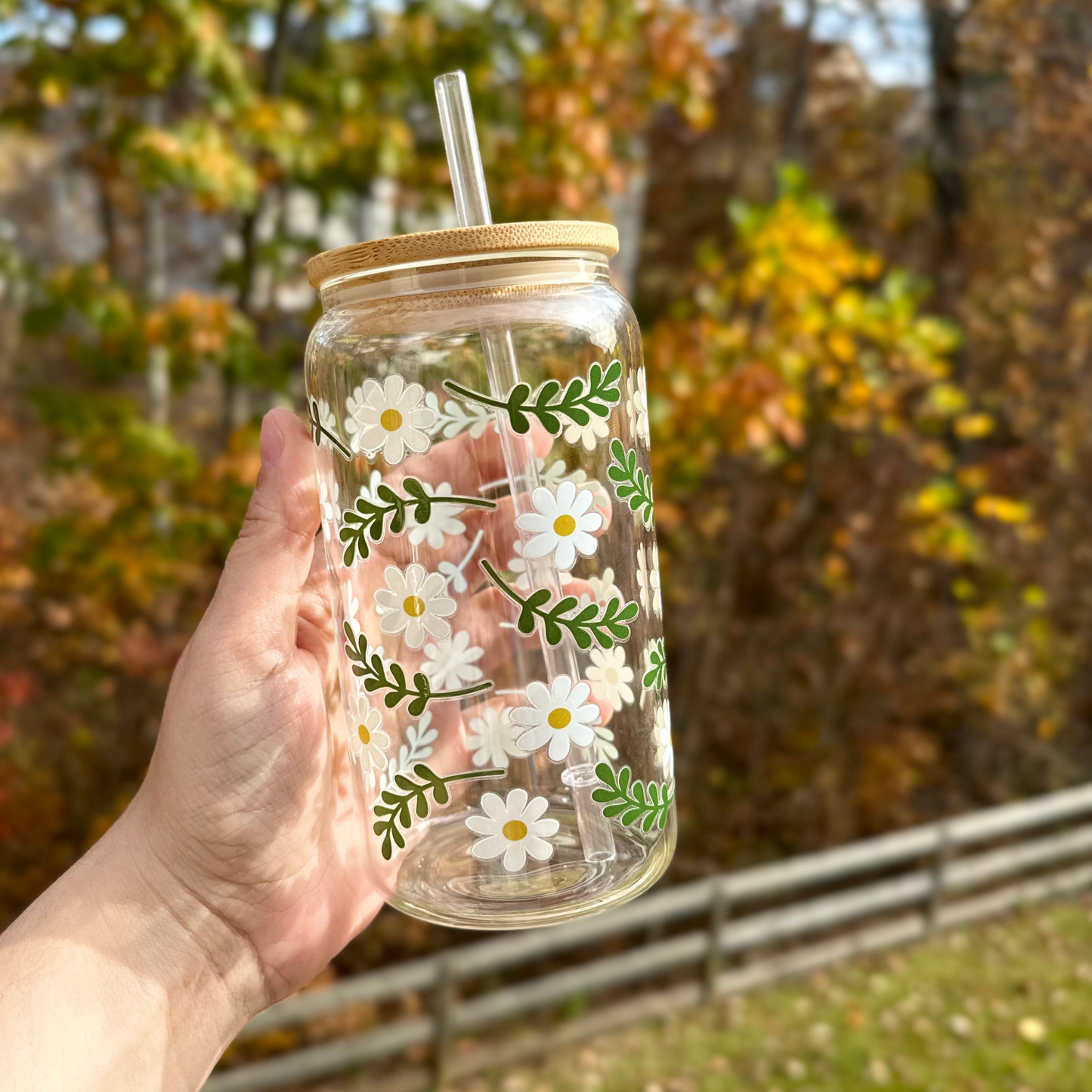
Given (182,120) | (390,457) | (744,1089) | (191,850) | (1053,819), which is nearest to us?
(390,457)

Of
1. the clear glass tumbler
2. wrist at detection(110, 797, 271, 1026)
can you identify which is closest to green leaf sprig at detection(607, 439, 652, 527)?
the clear glass tumbler

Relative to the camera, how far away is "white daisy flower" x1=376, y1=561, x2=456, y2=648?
1.57 metres

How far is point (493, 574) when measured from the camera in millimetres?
1591

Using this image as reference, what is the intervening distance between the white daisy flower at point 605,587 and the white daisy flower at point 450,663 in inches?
7.5

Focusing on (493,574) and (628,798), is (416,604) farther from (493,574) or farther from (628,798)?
(628,798)

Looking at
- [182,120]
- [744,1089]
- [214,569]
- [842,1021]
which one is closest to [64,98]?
[182,120]

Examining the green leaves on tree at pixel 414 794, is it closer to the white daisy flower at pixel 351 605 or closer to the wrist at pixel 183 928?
the white daisy flower at pixel 351 605

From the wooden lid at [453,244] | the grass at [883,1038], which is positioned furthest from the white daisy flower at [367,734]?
the grass at [883,1038]

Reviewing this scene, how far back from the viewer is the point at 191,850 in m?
1.79

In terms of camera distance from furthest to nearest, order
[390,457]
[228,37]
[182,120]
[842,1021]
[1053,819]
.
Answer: [1053,819] → [842,1021] → [228,37] → [182,120] → [390,457]

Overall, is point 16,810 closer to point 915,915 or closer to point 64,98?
point 64,98

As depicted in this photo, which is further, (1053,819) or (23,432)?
(23,432)

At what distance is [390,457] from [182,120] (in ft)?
7.48

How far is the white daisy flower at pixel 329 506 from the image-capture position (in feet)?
5.46
